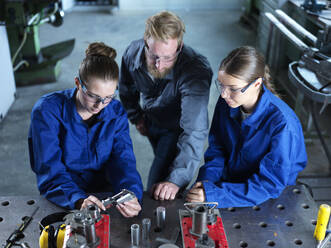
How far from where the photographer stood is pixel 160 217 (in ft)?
3.76

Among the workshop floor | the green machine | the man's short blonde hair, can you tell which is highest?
the man's short blonde hair

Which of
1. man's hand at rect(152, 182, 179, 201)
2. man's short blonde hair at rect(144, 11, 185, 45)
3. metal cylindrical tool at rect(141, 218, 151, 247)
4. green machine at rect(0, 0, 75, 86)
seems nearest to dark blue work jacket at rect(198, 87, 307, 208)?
man's hand at rect(152, 182, 179, 201)

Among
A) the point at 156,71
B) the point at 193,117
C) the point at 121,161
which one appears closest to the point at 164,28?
the point at 156,71

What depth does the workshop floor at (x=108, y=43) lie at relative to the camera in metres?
2.64

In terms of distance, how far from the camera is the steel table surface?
1110 millimetres

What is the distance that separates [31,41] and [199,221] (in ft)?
11.0

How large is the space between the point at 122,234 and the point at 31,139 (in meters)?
0.50

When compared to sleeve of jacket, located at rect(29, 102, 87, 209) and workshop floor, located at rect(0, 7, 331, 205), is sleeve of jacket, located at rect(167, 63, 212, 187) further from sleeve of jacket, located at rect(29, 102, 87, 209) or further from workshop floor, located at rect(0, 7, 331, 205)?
workshop floor, located at rect(0, 7, 331, 205)

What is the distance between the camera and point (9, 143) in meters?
2.93

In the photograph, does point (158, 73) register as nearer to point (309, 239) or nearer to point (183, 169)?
point (183, 169)

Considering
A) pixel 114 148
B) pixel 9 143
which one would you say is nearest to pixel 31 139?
pixel 114 148

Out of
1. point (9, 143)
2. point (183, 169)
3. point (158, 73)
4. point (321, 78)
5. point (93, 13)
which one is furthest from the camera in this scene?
point (93, 13)

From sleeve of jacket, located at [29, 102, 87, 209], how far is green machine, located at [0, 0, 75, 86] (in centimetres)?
221

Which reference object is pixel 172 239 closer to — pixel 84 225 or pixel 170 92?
pixel 84 225
